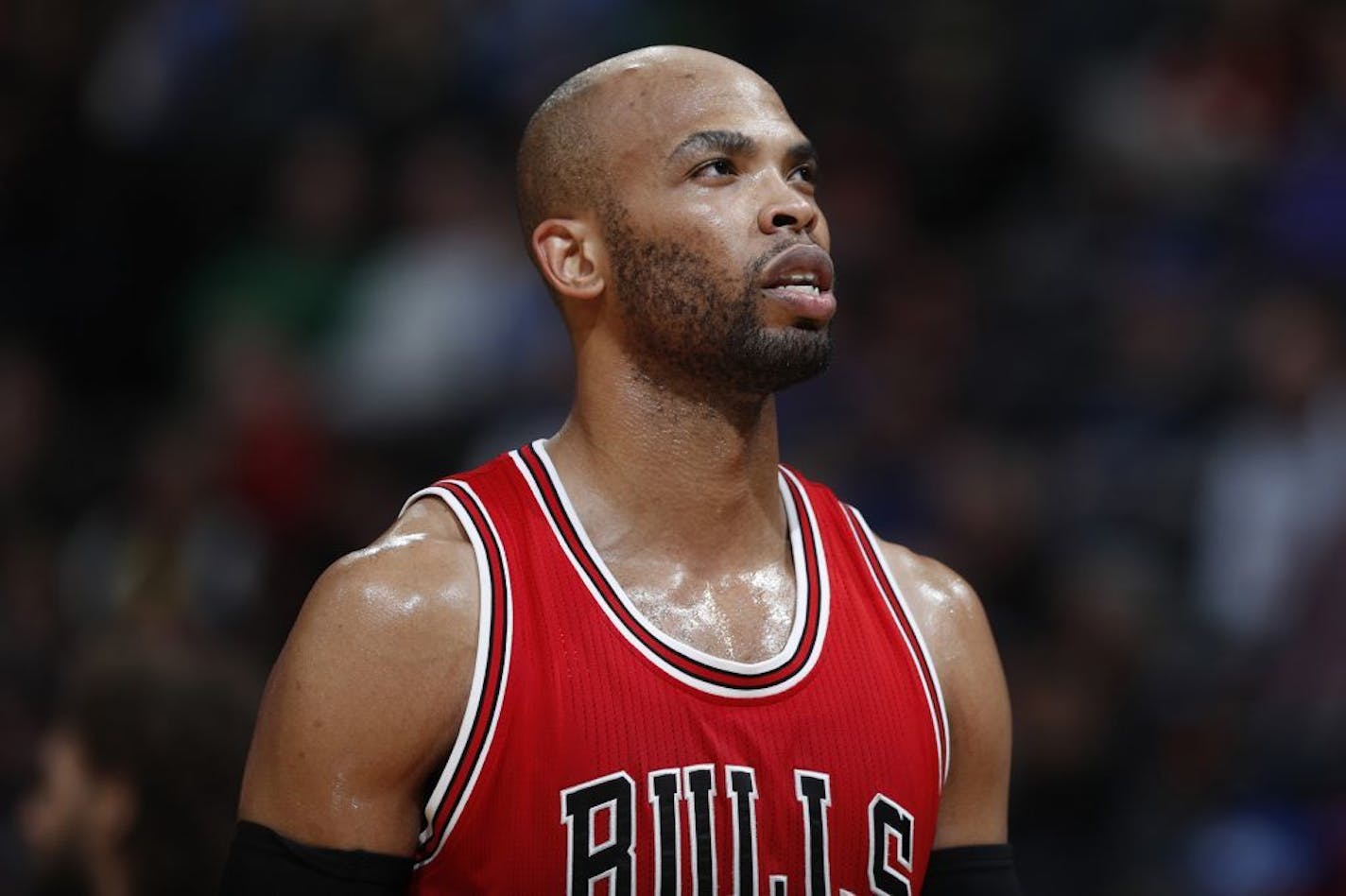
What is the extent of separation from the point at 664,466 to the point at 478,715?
0.58 meters

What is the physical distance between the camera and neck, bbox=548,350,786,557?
3275 mm

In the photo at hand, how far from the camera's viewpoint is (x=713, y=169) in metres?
3.26

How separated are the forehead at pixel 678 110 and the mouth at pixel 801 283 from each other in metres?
0.23

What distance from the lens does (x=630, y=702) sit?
302 cm

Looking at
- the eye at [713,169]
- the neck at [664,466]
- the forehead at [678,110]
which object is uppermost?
the forehead at [678,110]

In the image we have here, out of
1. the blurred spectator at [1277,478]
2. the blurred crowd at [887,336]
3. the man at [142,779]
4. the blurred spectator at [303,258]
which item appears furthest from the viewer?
the blurred spectator at [303,258]

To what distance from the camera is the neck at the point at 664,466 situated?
328cm

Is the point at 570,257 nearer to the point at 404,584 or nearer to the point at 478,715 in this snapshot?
the point at 404,584

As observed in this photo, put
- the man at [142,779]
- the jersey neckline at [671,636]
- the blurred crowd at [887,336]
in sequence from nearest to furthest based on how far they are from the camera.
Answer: the jersey neckline at [671,636], the man at [142,779], the blurred crowd at [887,336]

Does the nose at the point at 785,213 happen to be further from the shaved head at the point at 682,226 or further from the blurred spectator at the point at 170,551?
the blurred spectator at the point at 170,551

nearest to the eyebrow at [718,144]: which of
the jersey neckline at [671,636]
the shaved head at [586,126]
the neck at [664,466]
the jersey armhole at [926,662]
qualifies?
the shaved head at [586,126]

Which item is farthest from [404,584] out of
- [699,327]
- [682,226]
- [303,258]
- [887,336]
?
[303,258]

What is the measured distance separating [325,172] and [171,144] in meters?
1.05

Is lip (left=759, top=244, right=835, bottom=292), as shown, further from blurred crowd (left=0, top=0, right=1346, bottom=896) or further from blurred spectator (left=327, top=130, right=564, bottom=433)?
blurred spectator (left=327, top=130, right=564, bottom=433)
